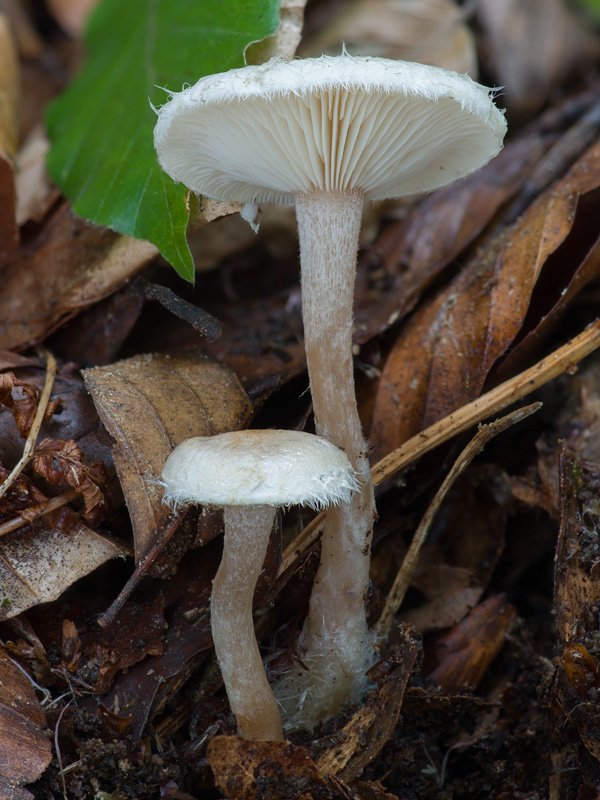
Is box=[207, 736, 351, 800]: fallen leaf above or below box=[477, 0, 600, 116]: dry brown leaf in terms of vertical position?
below

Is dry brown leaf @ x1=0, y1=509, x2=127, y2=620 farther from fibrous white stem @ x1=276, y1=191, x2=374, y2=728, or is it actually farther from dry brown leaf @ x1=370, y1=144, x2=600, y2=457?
dry brown leaf @ x1=370, y1=144, x2=600, y2=457

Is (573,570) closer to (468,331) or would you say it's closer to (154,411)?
(468,331)

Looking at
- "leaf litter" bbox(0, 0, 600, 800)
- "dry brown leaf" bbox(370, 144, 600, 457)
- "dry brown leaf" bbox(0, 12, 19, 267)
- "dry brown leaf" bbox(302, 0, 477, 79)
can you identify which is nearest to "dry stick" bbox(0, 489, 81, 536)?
"leaf litter" bbox(0, 0, 600, 800)

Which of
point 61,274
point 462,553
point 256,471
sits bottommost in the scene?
point 462,553

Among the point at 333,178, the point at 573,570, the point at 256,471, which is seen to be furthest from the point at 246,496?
the point at 573,570

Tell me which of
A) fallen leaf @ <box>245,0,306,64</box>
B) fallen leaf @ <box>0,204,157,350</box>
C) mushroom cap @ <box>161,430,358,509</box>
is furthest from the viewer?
fallen leaf @ <box>0,204,157,350</box>

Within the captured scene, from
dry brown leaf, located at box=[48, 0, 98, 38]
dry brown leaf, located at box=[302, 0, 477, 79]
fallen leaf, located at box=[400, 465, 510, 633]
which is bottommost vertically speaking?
fallen leaf, located at box=[400, 465, 510, 633]

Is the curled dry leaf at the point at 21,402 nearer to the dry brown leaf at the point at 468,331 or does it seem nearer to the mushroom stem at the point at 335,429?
the mushroom stem at the point at 335,429

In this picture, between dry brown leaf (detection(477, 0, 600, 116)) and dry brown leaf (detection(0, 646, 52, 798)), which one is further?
dry brown leaf (detection(477, 0, 600, 116))

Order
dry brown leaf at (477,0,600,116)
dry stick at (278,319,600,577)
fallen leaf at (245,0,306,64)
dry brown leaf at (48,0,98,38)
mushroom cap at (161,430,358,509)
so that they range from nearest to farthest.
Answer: mushroom cap at (161,430,358,509) < dry stick at (278,319,600,577) < fallen leaf at (245,0,306,64) < dry brown leaf at (477,0,600,116) < dry brown leaf at (48,0,98,38)
